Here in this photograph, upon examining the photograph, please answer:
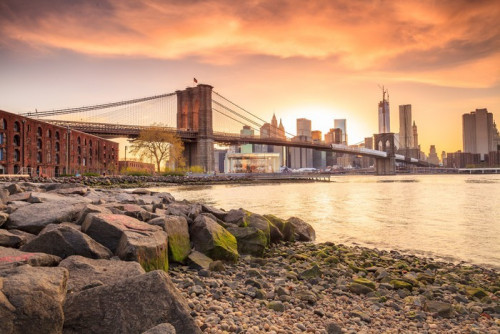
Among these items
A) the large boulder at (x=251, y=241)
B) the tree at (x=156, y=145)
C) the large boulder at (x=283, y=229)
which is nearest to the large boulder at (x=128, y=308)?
the large boulder at (x=251, y=241)

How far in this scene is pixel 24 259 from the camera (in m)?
3.97

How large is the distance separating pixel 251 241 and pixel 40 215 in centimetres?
479

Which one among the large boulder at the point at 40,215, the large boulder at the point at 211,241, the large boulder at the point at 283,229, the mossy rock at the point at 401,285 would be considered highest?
the large boulder at the point at 40,215

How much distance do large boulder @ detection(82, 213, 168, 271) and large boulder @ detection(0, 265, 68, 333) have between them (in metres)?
1.72

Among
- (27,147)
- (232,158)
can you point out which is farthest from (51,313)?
(232,158)

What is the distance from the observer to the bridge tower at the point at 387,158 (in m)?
134

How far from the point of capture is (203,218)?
7.82 metres

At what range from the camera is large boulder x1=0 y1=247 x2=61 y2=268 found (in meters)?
3.84

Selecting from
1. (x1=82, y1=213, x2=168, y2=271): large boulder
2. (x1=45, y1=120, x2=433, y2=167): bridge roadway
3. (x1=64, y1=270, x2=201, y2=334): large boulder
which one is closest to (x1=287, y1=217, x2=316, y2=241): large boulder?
(x1=82, y1=213, x2=168, y2=271): large boulder

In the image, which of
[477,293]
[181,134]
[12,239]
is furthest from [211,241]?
[181,134]

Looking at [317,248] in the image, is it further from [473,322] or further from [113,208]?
[113,208]

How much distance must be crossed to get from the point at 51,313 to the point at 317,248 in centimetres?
787

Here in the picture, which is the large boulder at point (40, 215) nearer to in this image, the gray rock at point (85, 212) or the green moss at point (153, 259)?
the gray rock at point (85, 212)

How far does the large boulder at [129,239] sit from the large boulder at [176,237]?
68 cm
